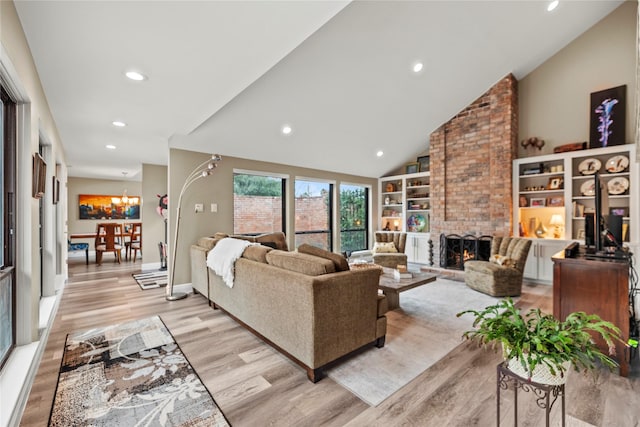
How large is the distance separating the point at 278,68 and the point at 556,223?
525 centimetres

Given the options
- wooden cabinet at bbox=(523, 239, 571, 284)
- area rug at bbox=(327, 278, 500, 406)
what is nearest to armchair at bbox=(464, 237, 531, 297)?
area rug at bbox=(327, 278, 500, 406)

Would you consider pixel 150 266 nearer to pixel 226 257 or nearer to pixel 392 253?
pixel 226 257

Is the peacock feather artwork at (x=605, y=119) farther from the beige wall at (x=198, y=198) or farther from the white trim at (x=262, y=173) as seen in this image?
the beige wall at (x=198, y=198)

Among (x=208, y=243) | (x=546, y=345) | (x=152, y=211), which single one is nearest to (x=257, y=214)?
(x=208, y=243)

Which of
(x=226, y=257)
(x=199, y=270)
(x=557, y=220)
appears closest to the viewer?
(x=226, y=257)

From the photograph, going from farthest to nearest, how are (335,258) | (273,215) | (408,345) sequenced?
(273,215) → (408,345) → (335,258)

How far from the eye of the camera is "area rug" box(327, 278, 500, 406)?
6.63 ft

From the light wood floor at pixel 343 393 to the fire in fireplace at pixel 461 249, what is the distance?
3.44 meters

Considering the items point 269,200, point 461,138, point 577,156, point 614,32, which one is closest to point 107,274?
point 269,200

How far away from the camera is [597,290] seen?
87.0 inches

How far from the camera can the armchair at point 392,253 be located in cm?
543

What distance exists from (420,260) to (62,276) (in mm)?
7014

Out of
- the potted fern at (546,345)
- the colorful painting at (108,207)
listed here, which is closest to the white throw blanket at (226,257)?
the potted fern at (546,345)

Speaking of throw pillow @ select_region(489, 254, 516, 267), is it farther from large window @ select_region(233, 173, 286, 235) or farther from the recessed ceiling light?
the recessed ceiling light
